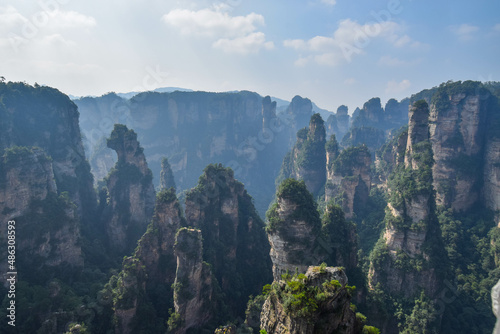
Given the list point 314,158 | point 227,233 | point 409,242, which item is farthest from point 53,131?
point 409,242

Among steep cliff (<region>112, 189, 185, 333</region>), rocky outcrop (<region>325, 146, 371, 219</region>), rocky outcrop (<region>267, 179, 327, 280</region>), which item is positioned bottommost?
steep cliff (<region>112, 189, 185, 333</region>)

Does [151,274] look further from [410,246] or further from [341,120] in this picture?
[341,120]

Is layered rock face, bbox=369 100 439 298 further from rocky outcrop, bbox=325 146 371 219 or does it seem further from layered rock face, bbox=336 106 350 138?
layered rock face, bbox=336 106 350 138

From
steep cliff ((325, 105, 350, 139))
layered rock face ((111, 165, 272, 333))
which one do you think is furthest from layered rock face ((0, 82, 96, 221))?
steep cliff ((325, 105, 350, 139))

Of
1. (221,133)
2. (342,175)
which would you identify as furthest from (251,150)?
(342,175)

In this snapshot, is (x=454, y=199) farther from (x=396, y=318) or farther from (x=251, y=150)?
(x=251, y=150)

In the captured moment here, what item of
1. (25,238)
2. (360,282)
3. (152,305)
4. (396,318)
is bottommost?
(396,318)
